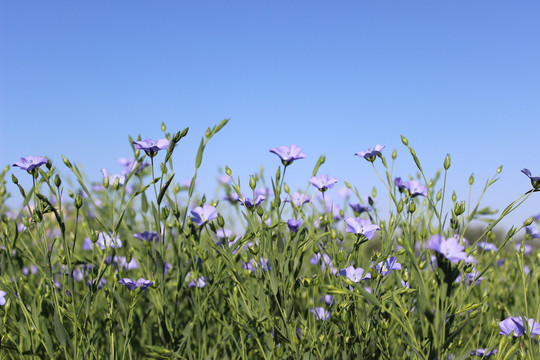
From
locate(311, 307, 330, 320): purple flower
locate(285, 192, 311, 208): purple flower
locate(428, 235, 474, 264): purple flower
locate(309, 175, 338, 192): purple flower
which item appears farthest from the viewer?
locate(285, 192, 311, 208): purple flower

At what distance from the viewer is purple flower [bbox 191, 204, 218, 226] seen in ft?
5.72

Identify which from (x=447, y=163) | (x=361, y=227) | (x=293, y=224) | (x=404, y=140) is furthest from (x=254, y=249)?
(x=447, y=163)

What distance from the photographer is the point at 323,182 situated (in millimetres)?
1840

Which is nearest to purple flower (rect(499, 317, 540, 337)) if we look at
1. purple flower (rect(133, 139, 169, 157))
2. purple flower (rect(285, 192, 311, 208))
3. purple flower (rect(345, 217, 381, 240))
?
purple flower (rect(345, 217, 381, 240))

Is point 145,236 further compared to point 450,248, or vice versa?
point 145,236

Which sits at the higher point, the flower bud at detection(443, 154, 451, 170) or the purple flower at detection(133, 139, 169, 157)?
the flower bud at detection(443, 154, 451, 170)

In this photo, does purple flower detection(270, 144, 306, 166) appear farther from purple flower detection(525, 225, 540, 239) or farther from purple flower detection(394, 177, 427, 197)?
purple flower detection(525, 225, 540, 239)

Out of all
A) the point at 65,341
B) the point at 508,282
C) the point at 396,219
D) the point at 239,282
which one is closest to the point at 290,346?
the point at 239,282

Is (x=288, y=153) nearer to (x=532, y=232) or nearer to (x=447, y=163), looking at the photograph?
(x=447, y=163)

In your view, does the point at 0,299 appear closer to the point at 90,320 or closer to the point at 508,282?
Result: the point at 90,320

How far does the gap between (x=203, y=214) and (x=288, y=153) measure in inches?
15.9

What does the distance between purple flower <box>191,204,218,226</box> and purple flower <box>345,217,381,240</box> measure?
1.67ft

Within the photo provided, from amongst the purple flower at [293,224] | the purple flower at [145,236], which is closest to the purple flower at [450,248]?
the purple flower at [293,224]

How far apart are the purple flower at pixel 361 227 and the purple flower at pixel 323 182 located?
0.77 feet
